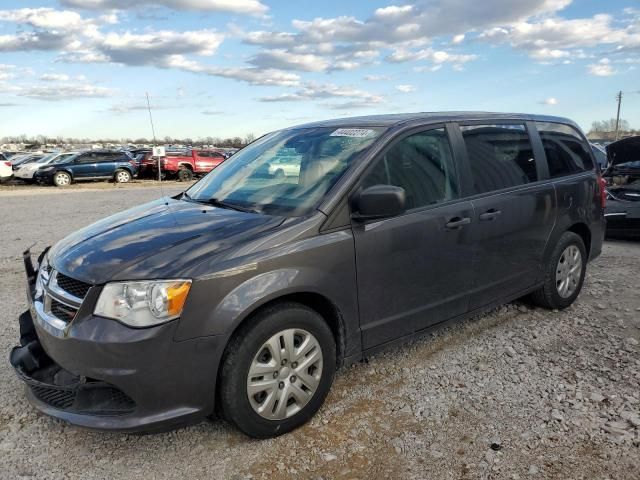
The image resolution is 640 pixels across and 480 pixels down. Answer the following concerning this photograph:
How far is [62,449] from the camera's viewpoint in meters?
2.88

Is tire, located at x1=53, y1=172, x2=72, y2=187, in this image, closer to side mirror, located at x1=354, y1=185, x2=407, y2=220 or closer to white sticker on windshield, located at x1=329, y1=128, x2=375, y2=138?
white sticker on windshield, located at x1=329, y1=128, x2=375, y2=138

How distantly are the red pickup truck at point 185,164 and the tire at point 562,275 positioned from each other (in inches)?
890

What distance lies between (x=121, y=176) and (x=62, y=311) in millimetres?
24460

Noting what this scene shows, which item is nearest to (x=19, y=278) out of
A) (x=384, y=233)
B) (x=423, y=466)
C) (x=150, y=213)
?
(x=150, y=213)

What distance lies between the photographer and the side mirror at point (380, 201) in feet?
9.84

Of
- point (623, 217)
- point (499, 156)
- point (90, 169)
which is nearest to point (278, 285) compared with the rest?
point (499, 156)

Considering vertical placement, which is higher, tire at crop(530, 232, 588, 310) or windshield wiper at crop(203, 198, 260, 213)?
windshield wiper at crop(203, 198, 260, 213)


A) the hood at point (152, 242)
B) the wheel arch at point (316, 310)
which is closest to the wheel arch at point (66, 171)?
the hood at point (152, 242)

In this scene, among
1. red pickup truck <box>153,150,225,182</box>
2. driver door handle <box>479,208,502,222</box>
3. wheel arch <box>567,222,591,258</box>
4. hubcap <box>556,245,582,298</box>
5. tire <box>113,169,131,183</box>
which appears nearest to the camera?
driver door handle <box>479,208,502,222</box>

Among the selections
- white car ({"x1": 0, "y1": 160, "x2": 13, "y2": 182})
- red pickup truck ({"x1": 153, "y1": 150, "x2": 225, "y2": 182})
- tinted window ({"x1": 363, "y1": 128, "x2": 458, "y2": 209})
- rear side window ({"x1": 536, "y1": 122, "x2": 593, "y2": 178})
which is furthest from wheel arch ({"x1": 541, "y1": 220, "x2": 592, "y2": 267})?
white car ({"x1": 0, "y1": 160, "x2": 13, "y2": 182})

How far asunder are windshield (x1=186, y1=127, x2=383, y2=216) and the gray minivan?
0.05 feet

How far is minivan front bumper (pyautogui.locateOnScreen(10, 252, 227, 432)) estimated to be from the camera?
98.2 inches

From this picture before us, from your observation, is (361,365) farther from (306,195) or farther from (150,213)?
(150,213)

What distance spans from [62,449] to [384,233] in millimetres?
2182
